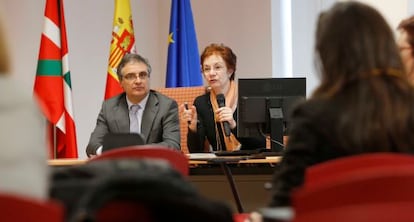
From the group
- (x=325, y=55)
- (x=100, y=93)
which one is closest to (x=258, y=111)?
(x=325, y=55)

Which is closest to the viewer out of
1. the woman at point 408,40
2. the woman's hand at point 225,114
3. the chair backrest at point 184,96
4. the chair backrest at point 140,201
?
the chair backrest at point 140,201

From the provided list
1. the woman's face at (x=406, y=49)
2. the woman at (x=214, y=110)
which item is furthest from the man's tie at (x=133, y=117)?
the woman's face at (x=406, y=49)

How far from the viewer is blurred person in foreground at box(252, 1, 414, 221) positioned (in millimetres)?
1842

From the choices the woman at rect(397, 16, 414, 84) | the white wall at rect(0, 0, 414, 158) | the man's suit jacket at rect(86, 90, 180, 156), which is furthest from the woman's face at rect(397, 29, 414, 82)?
the white wall at rect(0, 0, 414, 158)

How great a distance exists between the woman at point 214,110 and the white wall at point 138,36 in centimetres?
133

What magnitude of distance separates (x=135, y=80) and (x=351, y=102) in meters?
2.81

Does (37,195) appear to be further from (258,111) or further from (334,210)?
(258,111)

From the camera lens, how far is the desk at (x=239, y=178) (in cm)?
385

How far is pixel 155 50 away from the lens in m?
7.11

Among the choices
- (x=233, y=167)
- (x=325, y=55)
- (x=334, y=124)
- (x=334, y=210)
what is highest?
(x=325, y=55)

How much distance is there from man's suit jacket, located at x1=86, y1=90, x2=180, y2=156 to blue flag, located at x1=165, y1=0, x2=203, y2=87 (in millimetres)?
1678

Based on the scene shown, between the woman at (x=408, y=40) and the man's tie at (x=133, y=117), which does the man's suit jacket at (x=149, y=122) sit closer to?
the man's tie at (x=133, y=117)

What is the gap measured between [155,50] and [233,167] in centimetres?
→ 345

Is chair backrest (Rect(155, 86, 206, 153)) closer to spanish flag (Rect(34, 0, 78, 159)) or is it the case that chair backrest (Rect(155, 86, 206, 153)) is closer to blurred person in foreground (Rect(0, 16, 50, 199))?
spanish flag (Rect(34, 0, 78, 159))
